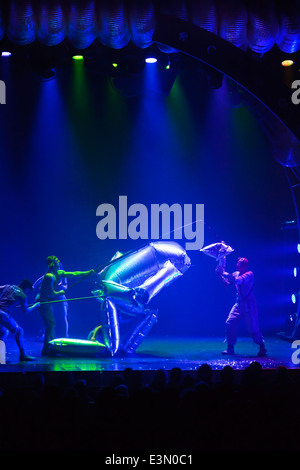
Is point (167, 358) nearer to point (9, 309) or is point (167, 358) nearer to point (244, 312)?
point (244, 312)

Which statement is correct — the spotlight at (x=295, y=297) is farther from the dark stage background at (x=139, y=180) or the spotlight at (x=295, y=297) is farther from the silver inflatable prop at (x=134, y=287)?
the silver inflatable prop at (x=134, y=287)

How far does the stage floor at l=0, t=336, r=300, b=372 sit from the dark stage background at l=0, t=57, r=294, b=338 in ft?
4.98

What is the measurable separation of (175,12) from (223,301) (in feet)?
20.6

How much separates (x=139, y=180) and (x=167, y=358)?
14.1 feet

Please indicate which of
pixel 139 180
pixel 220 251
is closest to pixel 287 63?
pixel 139 180

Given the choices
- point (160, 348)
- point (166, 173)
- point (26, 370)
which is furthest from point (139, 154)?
point (26, 370)

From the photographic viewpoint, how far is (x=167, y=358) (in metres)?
8.05

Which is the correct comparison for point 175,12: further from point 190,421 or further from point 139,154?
point 190,421

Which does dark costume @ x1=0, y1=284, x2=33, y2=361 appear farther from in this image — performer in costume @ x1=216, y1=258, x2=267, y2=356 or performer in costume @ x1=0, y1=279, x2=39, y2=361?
performer in costume @ x1=216, y1=258, x2=267, y2=356

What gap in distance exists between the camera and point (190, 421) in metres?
3.55

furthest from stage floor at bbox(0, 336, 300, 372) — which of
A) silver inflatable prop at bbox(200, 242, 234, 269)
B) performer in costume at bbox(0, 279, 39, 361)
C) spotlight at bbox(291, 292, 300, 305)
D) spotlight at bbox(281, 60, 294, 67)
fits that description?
spotlight at bbox(281, 60, 294, 67)

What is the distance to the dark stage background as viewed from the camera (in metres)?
10.8

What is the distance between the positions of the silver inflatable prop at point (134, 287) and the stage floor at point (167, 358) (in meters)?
0.35
